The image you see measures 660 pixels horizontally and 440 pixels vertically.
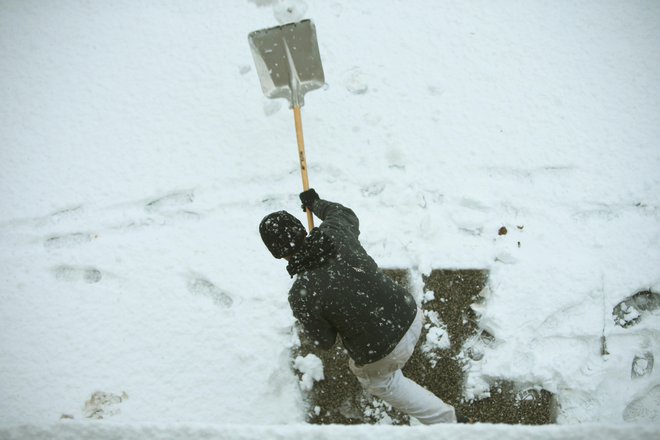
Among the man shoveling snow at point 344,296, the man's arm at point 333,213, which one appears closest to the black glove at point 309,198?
the man's arm at point 333,213

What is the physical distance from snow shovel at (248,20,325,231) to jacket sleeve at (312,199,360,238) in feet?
0.75

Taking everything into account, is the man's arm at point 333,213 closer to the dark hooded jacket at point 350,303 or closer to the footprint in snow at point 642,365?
the dark hooded jacket at point 350,303

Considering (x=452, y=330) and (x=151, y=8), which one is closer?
(x=452, y=330)

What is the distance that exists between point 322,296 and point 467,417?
4.40ft

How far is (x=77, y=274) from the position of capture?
2777 mm

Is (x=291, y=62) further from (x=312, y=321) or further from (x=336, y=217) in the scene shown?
(x=312, y=321)

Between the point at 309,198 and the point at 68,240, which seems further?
the point at 68,240

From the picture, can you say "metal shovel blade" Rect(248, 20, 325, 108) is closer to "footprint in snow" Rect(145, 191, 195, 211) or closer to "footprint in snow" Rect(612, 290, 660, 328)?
"footprint in snow" Rect(145, 191, 195, 211)

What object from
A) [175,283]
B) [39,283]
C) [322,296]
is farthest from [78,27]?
[322,296]

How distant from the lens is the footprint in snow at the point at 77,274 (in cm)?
276

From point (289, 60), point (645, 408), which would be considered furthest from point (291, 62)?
point (645, 408)

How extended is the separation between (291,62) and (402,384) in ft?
6.39

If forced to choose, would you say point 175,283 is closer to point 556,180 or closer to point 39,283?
point 39,283

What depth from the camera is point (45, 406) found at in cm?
262
